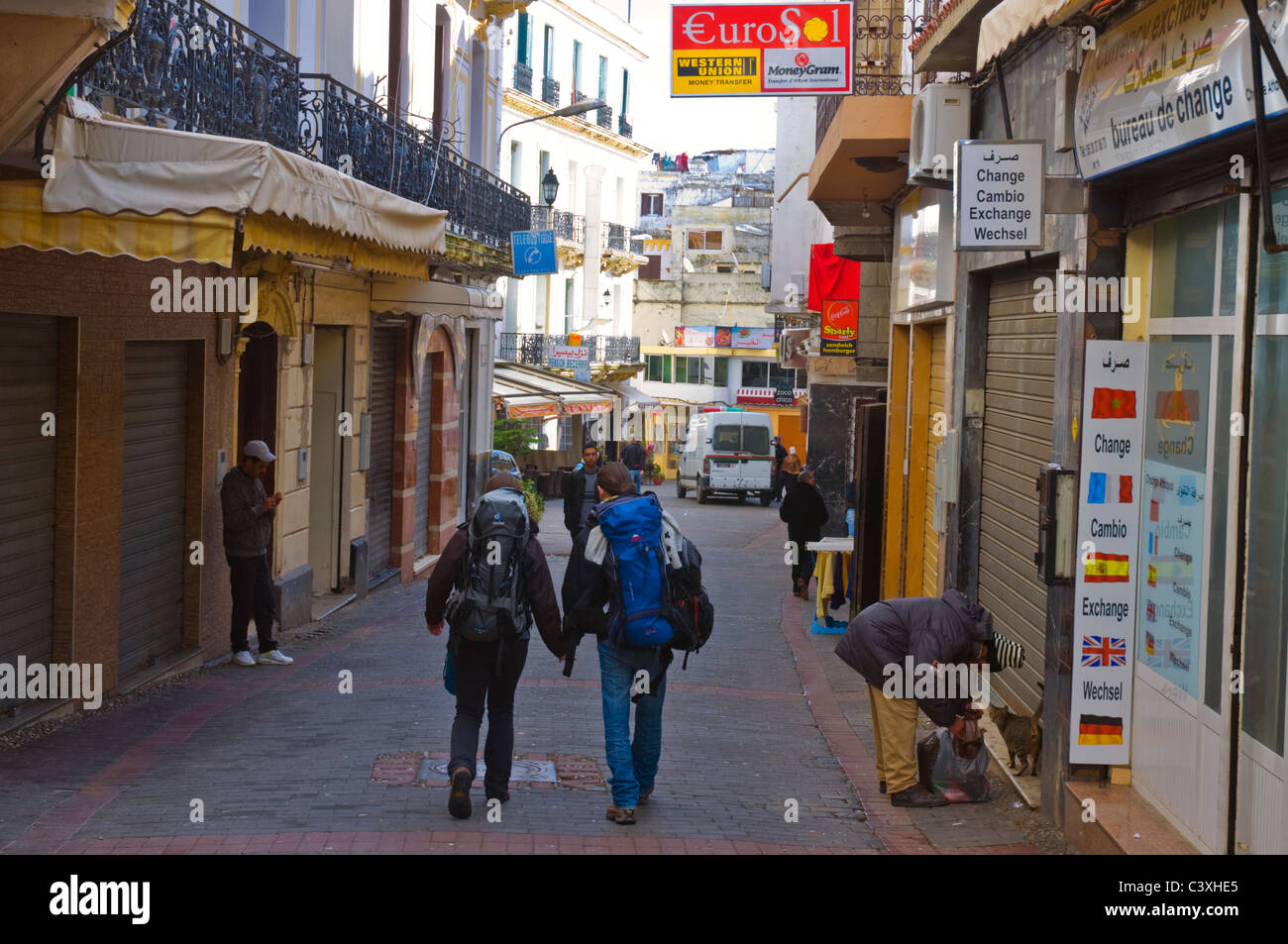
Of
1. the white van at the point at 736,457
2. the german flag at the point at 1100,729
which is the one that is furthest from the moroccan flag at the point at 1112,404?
the white van at the point at 736,457

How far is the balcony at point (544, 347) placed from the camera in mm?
41594

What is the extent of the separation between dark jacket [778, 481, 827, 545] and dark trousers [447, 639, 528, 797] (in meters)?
11.4

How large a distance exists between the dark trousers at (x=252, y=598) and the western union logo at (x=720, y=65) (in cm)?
599

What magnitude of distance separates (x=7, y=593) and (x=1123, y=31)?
22.3 feet

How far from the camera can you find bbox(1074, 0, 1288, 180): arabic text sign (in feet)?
17.1

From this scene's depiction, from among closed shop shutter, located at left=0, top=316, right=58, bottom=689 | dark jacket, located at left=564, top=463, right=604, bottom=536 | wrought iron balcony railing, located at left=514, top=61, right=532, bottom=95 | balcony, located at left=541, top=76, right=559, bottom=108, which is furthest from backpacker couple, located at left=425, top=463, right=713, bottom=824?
balcony, located at left=541, top=76, right=559, bottom=108

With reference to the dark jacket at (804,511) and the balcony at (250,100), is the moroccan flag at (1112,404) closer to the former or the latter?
the balcony at (250,100)

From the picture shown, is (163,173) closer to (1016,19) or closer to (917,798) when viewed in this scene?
(1016,19)

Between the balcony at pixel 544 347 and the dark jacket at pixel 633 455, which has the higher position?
the balcony at pixel 544 347

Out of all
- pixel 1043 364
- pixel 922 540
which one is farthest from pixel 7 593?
pixel 922 540

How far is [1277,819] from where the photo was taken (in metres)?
5.34

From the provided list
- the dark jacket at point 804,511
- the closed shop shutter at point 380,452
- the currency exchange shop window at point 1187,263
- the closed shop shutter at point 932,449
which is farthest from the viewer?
the dark jacket at point 804,511

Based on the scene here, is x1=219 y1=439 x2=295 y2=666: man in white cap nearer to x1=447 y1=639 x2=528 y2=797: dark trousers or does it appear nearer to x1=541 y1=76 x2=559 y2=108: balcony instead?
x1=447 y1=639 x2=528 y2=797: dark trousers
